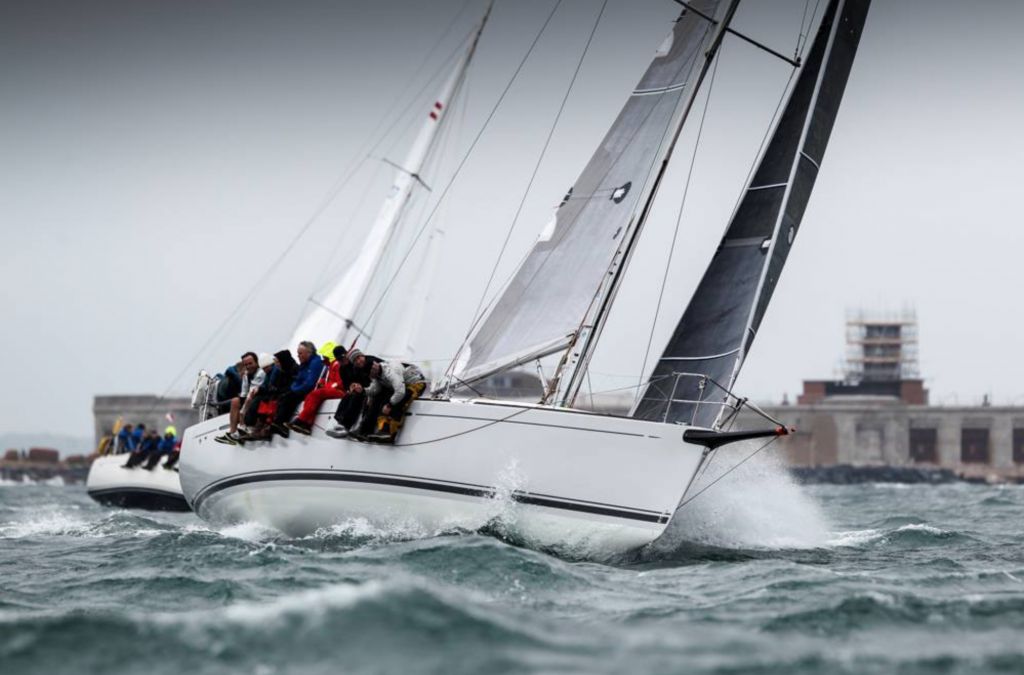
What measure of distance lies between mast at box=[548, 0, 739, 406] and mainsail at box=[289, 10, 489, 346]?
42.6ft

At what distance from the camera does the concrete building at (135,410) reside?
264 feet

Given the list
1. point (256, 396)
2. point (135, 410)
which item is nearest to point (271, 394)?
point (256, 396)

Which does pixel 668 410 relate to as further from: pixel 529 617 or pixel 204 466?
pixel 204 466

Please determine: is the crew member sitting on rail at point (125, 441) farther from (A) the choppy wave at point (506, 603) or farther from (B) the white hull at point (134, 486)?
(A) the choppy wave at point (506, 603)

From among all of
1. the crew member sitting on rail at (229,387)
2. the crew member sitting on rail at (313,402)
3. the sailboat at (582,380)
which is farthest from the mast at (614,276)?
the crew member sitting on rail at (229,387)

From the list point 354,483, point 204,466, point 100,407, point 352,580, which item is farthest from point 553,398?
point 100,407

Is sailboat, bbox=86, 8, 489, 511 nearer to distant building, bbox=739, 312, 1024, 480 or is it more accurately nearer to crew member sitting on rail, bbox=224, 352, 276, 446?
crew member sitting on rail, bbox=224, 352, 276, 446

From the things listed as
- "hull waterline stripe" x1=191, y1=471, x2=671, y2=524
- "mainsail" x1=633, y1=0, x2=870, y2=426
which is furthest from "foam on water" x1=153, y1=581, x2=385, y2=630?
"mainsail" x1=633, y1=0, x2=870, y2=426

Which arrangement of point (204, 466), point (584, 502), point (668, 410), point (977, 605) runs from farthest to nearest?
point (204, 466) < point (668, 410) < point (584, 502) < point (977, 605)

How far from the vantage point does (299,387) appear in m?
14.8

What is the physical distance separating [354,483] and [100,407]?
7170 cm

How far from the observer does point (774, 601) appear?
9.30 meters

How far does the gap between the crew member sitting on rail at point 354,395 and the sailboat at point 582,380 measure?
200 mm

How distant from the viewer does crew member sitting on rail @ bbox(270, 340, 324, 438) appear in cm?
1466
